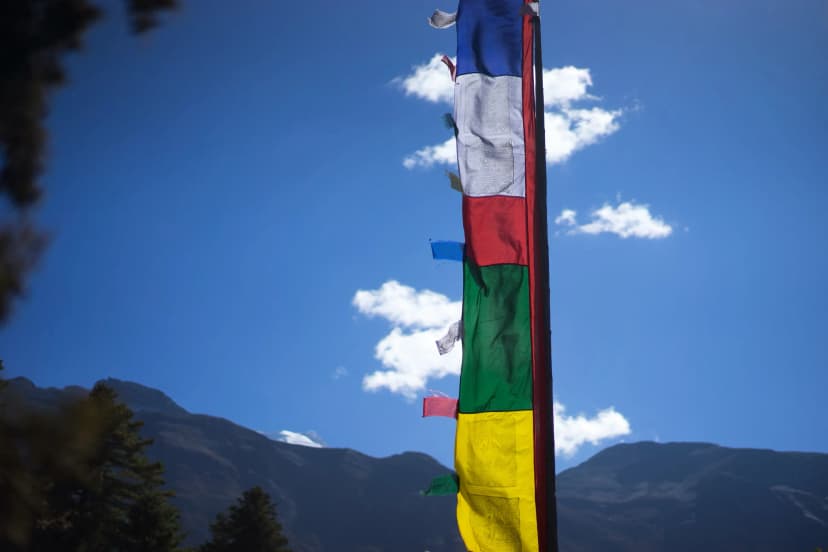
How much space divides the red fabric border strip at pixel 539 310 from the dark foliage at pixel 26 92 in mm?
4774

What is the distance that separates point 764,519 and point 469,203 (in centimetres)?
15556

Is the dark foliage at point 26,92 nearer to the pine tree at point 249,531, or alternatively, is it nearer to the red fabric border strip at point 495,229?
the red fabric border strip at point 495,229

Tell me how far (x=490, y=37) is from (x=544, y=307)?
123 inches

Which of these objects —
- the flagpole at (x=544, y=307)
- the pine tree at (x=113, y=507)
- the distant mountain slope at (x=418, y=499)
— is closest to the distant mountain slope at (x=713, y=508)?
the distant mountain slope at (x=418, y=499)

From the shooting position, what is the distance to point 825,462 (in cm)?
A: 16612

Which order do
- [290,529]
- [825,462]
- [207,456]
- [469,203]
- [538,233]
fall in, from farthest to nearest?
[825,462] → [207,456] → [290,529] → [469,203] → [538,233]

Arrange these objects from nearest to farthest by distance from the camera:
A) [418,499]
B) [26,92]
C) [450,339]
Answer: [26,92], [450,339], [418,499]

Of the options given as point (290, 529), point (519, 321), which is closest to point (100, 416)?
point (519, 321)

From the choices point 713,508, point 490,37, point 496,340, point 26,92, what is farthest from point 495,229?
point 713,508

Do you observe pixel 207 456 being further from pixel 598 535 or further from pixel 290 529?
pixel 598 535

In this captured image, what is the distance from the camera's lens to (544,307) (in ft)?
21.4

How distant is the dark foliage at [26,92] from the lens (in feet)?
7.47

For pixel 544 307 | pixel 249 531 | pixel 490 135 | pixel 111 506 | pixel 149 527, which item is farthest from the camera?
pixel 249 531

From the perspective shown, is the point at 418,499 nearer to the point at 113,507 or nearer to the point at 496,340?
the point at 113,507
